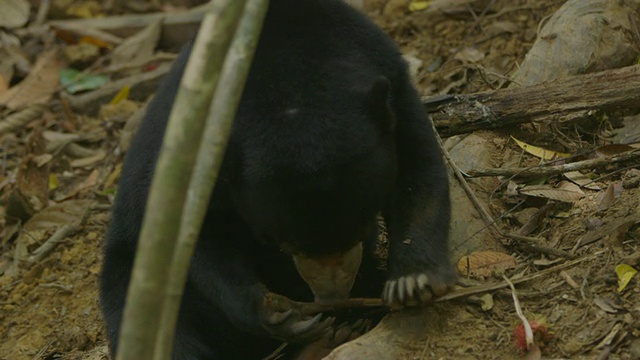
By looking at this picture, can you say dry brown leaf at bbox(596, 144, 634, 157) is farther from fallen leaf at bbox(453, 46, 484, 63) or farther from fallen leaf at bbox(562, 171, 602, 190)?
fallen leaf at bbox(453, 46, 484, 63)

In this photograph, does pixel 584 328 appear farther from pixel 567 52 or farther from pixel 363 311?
pixel 567 52

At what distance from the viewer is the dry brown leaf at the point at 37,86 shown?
9656 millimetres

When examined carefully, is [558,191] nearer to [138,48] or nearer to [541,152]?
[541,152]

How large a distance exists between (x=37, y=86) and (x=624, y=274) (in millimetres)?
6948

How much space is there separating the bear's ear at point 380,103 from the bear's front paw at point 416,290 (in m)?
0.75

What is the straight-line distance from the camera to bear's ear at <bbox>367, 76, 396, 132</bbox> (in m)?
4.27

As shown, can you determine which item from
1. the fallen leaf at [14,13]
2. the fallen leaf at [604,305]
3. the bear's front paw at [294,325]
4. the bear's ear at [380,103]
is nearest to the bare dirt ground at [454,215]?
the fallen leaf at [604,305]

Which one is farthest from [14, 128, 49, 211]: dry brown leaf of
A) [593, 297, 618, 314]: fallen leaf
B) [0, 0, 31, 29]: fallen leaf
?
[593, 297, 618, 314]: fallen leaf

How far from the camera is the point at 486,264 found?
16.4 ft

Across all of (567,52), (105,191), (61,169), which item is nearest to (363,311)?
(567,52)

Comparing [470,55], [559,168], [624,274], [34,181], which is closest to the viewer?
[624,274]

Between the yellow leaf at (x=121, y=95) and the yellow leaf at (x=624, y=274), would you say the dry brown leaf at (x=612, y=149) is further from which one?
the yellow leaf at (x=121, y=95)

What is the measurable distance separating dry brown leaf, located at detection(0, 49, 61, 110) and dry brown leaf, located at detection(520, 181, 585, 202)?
5698mm

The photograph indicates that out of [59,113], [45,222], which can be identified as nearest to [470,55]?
[45,222]
